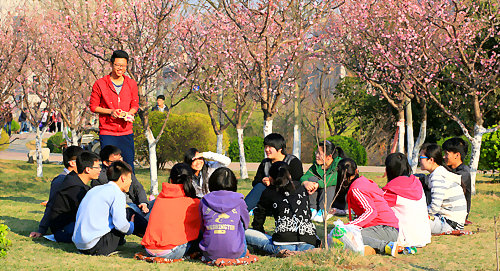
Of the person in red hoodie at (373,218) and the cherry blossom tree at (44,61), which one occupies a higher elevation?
the cherry blossom tree at (44,61)

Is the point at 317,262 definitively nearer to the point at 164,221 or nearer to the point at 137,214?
the point at 164,221

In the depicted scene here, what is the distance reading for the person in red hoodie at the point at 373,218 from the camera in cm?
607

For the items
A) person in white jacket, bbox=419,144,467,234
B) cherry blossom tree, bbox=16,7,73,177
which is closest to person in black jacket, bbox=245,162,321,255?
person in white jacket, bbox=419,144,467,234

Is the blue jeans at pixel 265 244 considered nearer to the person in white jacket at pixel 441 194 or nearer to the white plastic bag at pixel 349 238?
the white plastic bag at pixel 349 238

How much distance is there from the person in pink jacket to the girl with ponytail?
228 cm

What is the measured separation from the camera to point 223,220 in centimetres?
553

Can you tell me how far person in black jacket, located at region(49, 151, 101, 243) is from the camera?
6.47 meters

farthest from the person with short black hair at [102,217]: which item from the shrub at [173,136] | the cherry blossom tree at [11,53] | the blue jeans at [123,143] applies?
the shrub at [173,136]

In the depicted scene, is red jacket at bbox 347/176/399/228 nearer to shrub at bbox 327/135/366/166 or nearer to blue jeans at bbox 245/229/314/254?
blue jeans at bbox 245/229/314/254

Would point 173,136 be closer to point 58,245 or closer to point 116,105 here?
point 116,105

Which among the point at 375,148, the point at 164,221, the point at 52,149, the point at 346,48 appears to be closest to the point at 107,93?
the point at 164,221

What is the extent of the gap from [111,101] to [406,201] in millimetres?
4083

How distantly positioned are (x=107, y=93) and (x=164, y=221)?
2.74m

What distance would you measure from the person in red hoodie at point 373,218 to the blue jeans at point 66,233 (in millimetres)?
3173
